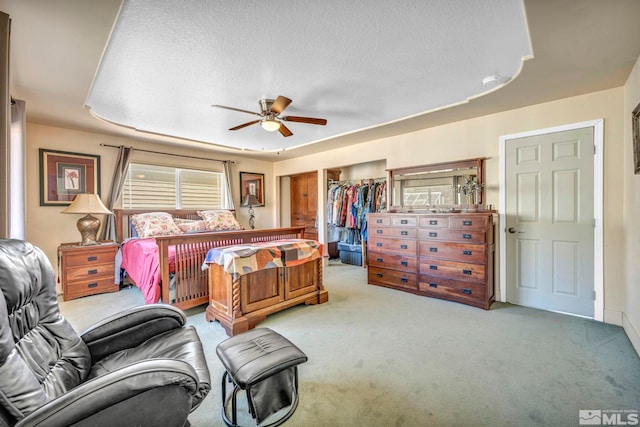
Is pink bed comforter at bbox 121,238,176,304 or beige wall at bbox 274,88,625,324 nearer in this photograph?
beige wall at bbox 274,88,625,324

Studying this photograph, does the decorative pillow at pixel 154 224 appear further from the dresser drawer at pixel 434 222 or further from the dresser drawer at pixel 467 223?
the dresser drawer at pixel 467 223

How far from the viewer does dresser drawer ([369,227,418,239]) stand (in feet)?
12.3

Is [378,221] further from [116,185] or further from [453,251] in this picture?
[116,185]

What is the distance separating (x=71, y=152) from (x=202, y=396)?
4489 mm

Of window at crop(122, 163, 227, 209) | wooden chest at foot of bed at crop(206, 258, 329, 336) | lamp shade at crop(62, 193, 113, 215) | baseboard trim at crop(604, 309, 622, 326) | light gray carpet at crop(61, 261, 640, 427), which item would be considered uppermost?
window at crop(122, 163, 227, 209)

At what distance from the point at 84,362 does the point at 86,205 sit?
325 cm

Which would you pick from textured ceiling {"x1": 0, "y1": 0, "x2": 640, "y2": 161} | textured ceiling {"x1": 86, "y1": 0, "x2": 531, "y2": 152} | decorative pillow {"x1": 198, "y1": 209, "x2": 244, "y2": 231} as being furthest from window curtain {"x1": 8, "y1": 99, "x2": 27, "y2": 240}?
decorative pillow {"x1": 198, "y1": 209, "x2": 244, "y2": 231}

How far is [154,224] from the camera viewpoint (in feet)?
13.6

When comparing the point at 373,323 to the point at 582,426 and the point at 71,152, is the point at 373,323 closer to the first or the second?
the point at 582,426

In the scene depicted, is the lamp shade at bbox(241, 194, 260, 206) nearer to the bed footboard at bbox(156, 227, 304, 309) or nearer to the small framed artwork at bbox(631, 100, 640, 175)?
the bed footboard at bbox(156, 227, 304, 309)

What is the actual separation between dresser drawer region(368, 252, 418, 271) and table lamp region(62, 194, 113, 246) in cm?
388

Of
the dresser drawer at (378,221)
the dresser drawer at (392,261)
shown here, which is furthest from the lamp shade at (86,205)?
the dresser drawer at (392,261)

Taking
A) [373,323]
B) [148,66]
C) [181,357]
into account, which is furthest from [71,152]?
[373,323]

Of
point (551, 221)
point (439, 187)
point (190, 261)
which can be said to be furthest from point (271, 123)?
point (551, 221)
